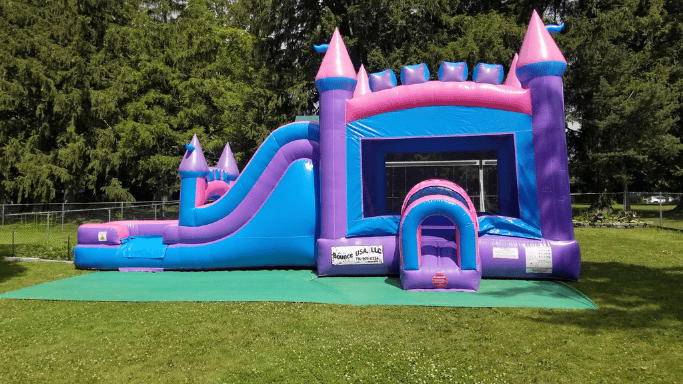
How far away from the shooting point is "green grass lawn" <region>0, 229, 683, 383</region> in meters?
3.01

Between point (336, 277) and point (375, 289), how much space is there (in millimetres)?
920

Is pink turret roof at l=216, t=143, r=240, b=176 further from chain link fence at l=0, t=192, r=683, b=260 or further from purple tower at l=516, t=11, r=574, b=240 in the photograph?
purple tower at l=516, t=11, r=574, b=240

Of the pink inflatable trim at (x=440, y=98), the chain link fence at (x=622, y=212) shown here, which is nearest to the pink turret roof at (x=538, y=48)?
the pink inflatable trim at (x=440, y=98)

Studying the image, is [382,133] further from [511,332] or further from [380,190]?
[511,332]

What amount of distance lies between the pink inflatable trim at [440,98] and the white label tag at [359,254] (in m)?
1.84

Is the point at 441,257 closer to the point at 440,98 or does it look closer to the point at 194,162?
the point at 440,98

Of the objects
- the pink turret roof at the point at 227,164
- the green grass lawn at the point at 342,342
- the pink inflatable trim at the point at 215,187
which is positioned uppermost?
the pink turret roof at the point at 227,164

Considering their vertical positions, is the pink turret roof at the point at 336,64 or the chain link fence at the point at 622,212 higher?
the pink turret roof at the point at 336,64

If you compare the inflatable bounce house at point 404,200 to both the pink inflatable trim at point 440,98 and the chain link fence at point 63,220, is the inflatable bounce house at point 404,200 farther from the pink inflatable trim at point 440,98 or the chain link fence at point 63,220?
the chain link fence at point 63,220

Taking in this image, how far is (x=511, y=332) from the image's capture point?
3.76 metres

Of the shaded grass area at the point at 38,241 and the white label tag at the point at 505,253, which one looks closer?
the white label tag at the point at 505,253

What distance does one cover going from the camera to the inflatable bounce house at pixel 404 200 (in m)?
5.59

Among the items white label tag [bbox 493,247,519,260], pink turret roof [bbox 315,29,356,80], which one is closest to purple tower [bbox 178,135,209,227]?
pink turret roof [bbox 315,29,356,80]

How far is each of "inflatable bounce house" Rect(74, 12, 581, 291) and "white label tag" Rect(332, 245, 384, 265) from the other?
2 cm
